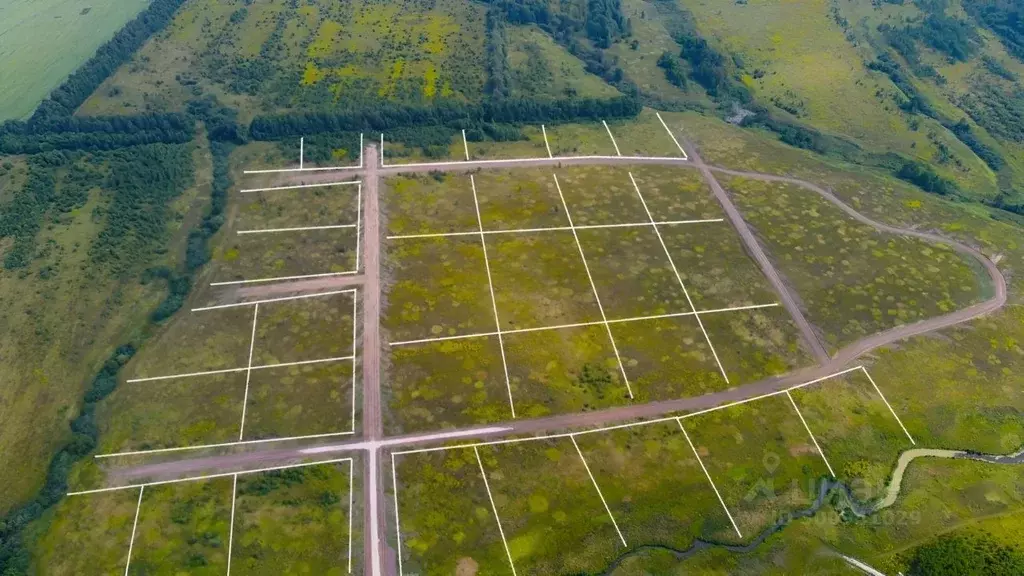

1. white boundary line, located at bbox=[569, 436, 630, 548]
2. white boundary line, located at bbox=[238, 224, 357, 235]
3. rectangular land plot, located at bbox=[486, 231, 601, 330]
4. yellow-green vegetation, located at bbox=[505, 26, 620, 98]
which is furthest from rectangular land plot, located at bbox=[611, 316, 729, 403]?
yellow-green vegetation, located at bbox=[505, 26, 620, 98]

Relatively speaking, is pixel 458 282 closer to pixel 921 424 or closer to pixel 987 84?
pixel 921 424

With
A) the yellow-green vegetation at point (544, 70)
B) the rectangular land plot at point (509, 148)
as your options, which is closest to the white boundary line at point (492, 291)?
the rectangular land plot at point (509, 148)

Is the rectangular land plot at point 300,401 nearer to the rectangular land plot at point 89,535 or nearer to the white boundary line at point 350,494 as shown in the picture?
the white boundary line at point 350,494

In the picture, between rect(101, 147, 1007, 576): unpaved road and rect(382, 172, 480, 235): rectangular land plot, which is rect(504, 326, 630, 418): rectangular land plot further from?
rect(382, 172, 480, 235): rectangular land plot

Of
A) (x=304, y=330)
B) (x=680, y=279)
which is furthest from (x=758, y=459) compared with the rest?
(x=304, y=330)

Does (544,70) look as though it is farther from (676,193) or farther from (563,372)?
(563,372)

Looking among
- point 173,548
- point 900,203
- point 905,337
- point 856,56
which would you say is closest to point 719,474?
point 905,337
